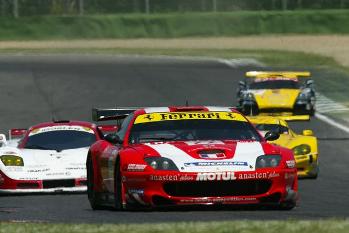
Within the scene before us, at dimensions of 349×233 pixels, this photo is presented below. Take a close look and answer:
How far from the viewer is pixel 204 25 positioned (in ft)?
205

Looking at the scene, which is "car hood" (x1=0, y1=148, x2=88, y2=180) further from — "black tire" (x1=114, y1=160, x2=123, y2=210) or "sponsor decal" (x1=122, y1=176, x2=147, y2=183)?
"sponsor decal" (x1=122, y1=176, x2=147, y2=183)

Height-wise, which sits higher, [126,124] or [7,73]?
[126,124]

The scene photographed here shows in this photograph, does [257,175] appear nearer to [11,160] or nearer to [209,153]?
[209,153]

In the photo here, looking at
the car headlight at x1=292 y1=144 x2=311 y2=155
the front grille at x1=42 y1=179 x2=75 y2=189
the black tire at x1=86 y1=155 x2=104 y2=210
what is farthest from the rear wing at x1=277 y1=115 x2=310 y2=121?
the black tire at x1=86 y1=155 x2=104 y2=210

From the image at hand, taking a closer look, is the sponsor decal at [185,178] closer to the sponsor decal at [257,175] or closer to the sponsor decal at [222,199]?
the sponsor decal at [222,199]

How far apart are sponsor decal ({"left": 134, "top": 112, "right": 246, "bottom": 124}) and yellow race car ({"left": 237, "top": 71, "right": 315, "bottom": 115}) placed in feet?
53.6

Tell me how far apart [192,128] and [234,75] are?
29.4m

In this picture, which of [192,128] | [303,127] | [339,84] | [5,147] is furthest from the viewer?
[339,84]

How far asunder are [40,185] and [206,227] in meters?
7.05

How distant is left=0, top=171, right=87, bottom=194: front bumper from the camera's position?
1655cm

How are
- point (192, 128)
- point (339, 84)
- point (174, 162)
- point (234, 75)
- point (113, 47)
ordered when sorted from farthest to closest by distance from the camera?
point (113, 47), point (234, 75), point (339, 84), point (192, 128), point (174, 162)

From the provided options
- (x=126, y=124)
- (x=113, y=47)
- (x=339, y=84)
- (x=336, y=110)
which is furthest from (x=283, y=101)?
→ (x=113, y=47)

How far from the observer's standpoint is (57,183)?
16.6 metres

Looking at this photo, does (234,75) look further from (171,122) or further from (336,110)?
(171,122)
